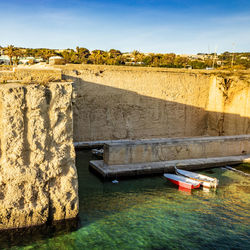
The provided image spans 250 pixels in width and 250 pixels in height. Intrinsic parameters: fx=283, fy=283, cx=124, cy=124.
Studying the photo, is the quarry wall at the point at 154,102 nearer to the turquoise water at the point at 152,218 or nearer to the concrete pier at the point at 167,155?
the concrete pier at the point at 167,155

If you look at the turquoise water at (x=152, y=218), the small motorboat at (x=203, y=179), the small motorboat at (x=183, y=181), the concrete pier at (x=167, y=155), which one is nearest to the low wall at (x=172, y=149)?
the concrete pier at (x=167, y=155)

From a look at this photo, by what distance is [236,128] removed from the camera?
16.1 m

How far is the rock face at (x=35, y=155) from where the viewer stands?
5.21m

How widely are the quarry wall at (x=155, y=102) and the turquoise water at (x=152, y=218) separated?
16.8 ft

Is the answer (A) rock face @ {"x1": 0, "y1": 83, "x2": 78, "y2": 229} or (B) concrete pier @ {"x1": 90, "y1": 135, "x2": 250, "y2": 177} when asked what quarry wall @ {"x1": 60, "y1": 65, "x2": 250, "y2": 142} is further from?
(A) rock face @ {"x1": 0, "y1": 83, "x2": 78, "y2": 229}

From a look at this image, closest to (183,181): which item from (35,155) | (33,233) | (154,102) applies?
(33,233)

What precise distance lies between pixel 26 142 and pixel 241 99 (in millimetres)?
13850

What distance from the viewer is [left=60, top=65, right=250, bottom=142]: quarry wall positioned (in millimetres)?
14062

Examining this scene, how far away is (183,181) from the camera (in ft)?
30.5

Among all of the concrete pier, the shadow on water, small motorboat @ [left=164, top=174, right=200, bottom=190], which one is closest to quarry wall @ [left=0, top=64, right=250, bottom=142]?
the concrete pier

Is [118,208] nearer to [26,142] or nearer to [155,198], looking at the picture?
[155,198]

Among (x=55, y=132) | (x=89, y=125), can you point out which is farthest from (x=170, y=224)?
(x=89, y=125)

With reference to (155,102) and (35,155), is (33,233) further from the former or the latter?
(155,102)

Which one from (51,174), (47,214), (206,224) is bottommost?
(206,224)
